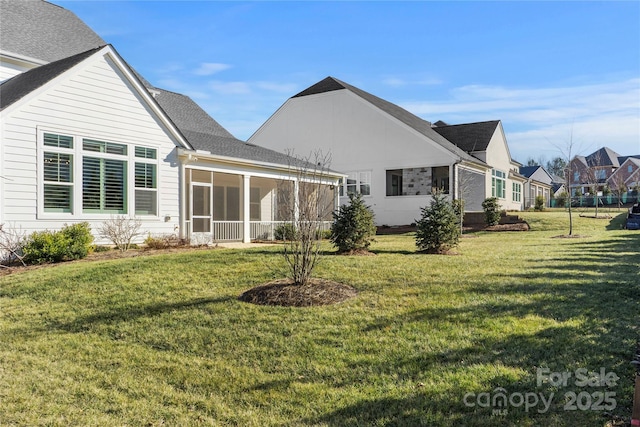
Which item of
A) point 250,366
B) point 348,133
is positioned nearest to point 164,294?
point 250,366

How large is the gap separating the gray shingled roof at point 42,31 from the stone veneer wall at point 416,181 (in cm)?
1619

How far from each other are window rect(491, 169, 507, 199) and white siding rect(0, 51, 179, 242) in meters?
22.0

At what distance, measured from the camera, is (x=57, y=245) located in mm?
10188

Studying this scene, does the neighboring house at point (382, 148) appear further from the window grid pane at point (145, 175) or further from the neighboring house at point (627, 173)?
the neighboring house at point (627, 173)

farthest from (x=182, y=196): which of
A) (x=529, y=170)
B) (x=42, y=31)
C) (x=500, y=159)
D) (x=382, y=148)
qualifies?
(x=529, y=170)

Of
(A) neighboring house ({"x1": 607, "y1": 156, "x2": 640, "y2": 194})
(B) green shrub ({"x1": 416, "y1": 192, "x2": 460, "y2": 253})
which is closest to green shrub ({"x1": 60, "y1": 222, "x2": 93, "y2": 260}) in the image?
(B) green shrub ({"x1": 416, "y1": 192, "x2": 460, "y2": 253})

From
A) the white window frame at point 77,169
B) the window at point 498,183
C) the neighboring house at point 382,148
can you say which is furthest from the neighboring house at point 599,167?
the white window frame at point 77,169

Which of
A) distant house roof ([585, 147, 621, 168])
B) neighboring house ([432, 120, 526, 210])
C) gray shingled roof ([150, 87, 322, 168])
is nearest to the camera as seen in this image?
gray shingled roof ([150, 87, 322, 168])

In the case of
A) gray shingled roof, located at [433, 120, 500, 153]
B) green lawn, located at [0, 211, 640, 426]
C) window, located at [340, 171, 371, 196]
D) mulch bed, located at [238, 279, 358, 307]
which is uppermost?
gray shingled roof, located at [433, 120, 500, 153]

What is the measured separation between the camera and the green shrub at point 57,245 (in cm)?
1012

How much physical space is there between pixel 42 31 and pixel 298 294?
16.1 m

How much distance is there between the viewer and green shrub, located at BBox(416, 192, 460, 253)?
10.7 meters

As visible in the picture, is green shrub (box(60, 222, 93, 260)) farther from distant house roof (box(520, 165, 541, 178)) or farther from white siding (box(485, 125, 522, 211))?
distant house roof (box(520, 165, 541, 178))

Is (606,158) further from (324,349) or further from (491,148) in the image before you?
(324,349)
